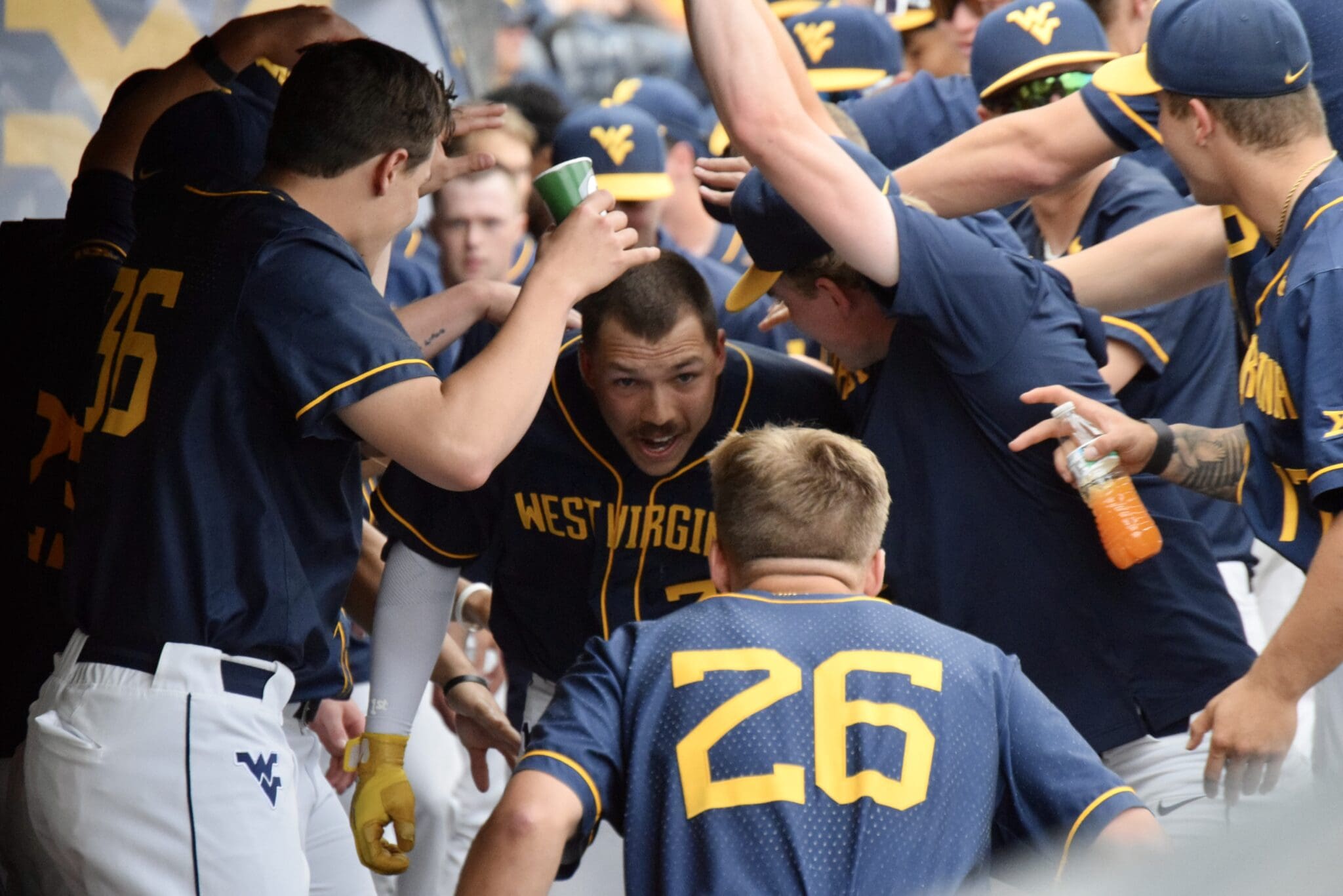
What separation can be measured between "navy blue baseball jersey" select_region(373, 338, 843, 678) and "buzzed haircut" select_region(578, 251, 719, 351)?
174mm

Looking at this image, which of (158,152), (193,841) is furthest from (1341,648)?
(158,152)

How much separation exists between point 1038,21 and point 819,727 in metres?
2.24

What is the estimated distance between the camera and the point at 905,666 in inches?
84.0

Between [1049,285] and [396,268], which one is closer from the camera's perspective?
[1049,285]

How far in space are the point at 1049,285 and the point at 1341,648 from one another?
2.80ft

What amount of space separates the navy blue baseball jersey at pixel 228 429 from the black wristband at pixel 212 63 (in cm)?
84

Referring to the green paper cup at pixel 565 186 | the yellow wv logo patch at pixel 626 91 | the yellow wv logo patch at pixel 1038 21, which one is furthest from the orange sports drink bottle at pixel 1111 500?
the yellow wv logo patch at pixel 626 91

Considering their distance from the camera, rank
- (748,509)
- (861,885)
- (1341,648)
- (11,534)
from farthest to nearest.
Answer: (11,534) → (1341,648) → (748,509) → (861,885)

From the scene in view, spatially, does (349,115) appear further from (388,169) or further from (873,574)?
(873,574)

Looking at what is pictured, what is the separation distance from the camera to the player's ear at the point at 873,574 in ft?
7.67

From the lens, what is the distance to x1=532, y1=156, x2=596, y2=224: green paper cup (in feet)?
8.69

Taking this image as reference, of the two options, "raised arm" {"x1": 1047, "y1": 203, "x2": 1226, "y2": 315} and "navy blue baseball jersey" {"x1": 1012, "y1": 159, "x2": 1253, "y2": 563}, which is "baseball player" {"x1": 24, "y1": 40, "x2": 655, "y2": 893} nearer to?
"raised arm" {"x1": 1047, "y1": 203, "x2": 1226, "y2": 315}

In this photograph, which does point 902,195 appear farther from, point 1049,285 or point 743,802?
point 743,802

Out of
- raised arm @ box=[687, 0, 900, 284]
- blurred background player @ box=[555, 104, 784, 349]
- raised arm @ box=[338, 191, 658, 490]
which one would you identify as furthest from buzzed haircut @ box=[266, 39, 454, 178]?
blurred background player @ box=[555, 104, 784, 349]
